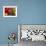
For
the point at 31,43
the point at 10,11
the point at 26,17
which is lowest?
the point at 31,43

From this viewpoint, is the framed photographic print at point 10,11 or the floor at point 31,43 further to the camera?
the framed photographic print at point 10,11

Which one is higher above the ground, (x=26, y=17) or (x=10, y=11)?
(x=10, y=11)

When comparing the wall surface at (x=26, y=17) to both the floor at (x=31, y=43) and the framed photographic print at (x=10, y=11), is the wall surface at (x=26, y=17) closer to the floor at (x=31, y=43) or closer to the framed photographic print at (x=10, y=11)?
the framed photographic print at (x=10, y=11)

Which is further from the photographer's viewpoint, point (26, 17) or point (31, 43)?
point (26, 17)

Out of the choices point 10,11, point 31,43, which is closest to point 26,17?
point 10,11

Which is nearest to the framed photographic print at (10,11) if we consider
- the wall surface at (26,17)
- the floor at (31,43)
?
the wall surface at (26,17)

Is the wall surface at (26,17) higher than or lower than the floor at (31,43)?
higher

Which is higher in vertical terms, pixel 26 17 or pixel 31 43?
pixel 26 17

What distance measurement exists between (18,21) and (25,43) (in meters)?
0.80

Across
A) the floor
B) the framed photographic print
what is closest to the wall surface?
the framed photographic print

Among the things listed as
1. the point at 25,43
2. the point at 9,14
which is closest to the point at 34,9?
the point at 9,14

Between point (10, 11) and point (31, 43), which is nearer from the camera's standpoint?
point (31, 43)

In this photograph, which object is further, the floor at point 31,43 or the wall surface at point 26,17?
the wall surface at point 26,17

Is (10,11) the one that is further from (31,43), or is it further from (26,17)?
(31,43)
